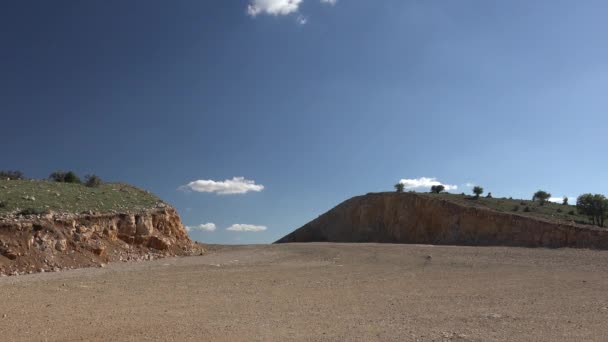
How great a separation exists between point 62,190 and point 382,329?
2360cm

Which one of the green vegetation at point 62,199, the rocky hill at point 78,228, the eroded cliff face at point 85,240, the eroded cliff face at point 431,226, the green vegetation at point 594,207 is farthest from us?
the green vegetation at point 594,207

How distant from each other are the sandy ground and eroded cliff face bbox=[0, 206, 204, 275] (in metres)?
1.68

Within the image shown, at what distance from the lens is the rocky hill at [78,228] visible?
17.8m

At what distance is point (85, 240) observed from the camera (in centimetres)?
2038

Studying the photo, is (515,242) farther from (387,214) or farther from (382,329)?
(382,329)

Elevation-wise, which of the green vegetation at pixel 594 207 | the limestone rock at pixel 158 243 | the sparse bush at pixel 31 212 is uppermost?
the green vegetation at pixel 594 207

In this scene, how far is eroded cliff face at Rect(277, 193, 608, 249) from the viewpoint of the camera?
103 feet

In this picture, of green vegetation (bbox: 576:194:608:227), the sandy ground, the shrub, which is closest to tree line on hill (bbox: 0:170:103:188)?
the shrub

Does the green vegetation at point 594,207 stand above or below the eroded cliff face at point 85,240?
above

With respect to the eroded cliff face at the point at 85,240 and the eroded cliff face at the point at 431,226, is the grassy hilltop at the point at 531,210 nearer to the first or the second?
the eroded cliff face at the point at 431,226

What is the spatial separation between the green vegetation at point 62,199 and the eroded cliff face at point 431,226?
25.3m

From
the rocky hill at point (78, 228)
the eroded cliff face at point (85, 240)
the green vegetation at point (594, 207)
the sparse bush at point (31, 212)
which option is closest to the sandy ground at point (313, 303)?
the eroded cliff face at point (85, 240)

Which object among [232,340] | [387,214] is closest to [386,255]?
[232,340]

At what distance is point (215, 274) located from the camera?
53.8 feet
